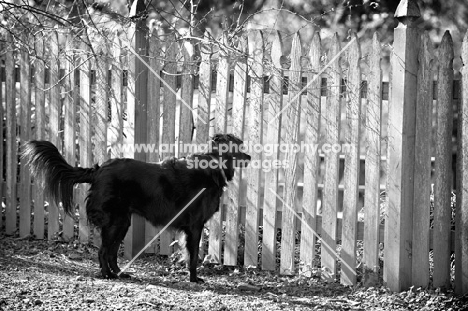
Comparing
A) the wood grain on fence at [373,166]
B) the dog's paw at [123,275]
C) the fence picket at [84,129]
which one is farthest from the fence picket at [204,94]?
the wood grain on fence at [373,166]

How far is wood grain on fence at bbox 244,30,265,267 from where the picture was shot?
533 centimetres

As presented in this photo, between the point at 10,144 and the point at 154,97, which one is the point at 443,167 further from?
the point at 10,144

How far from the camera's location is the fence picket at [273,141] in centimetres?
524

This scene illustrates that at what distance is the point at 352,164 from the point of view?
501 centimetres

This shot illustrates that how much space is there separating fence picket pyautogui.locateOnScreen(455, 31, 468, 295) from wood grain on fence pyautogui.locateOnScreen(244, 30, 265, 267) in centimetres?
169

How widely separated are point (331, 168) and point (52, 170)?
2.39m

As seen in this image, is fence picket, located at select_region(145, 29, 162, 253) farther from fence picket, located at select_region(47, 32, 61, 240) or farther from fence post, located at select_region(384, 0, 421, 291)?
fence post, located at select_region(384, 0, 421, 291)

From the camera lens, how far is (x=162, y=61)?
581 cm

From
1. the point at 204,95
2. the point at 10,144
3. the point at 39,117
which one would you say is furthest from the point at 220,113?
the point at 10,144

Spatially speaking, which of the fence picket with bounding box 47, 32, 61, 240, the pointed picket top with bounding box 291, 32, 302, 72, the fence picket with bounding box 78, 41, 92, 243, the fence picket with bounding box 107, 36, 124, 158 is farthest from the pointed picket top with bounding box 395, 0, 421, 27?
the fence picket with bounding box 47, 32, 61, 240

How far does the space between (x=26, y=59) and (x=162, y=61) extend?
165 centimetres

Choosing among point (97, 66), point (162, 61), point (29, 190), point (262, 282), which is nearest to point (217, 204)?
point (262, 282)

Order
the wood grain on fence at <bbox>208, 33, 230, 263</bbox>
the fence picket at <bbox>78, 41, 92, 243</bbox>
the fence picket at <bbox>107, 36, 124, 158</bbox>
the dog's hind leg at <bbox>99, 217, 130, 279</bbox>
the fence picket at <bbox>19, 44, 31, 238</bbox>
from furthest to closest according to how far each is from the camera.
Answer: the fence picket at <bbox>19, 44, 31, 238</bbox> → the fence picket at <bbox>78, 41, 92, 243</bbox> → the fence picket at <bbox>107, 36, 124, 158</bbox> → the wood grain on fence at <bbox>208, 33, 230, 263</bbox> → the dog's hind leg at <bbox>99, 217, 130, 279</bbox>

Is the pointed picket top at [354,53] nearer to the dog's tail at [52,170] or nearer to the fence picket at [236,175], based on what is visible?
the fence picket at [236,175]
